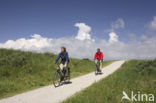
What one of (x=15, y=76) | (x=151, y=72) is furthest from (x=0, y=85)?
(x=151, y=72)

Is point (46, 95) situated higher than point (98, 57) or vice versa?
point (98, 57)

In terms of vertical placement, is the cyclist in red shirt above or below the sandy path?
above

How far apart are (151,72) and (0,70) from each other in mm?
16117

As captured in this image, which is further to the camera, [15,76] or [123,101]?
[15,76]

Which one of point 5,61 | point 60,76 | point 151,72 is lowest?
point 151,72

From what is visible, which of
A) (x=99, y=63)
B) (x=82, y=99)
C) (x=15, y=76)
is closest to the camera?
(x=82, y=99)

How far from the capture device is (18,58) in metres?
15.2

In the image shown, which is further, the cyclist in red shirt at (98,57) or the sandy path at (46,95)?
the cyclist in red shirt at (98,57)

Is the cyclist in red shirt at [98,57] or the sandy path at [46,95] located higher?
the cyclist in red shirt at [98,57]

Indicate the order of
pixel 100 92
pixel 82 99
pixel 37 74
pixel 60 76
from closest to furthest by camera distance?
1. pixel 82 99
2. pixel 100 92
3. pixel 60 76
4. pixel 37 74

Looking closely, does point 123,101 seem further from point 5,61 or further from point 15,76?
point 5,61

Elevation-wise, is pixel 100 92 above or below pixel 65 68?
below

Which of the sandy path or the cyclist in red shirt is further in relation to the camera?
the cyclist in red shirt

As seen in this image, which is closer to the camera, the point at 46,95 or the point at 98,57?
the point at 46,95
